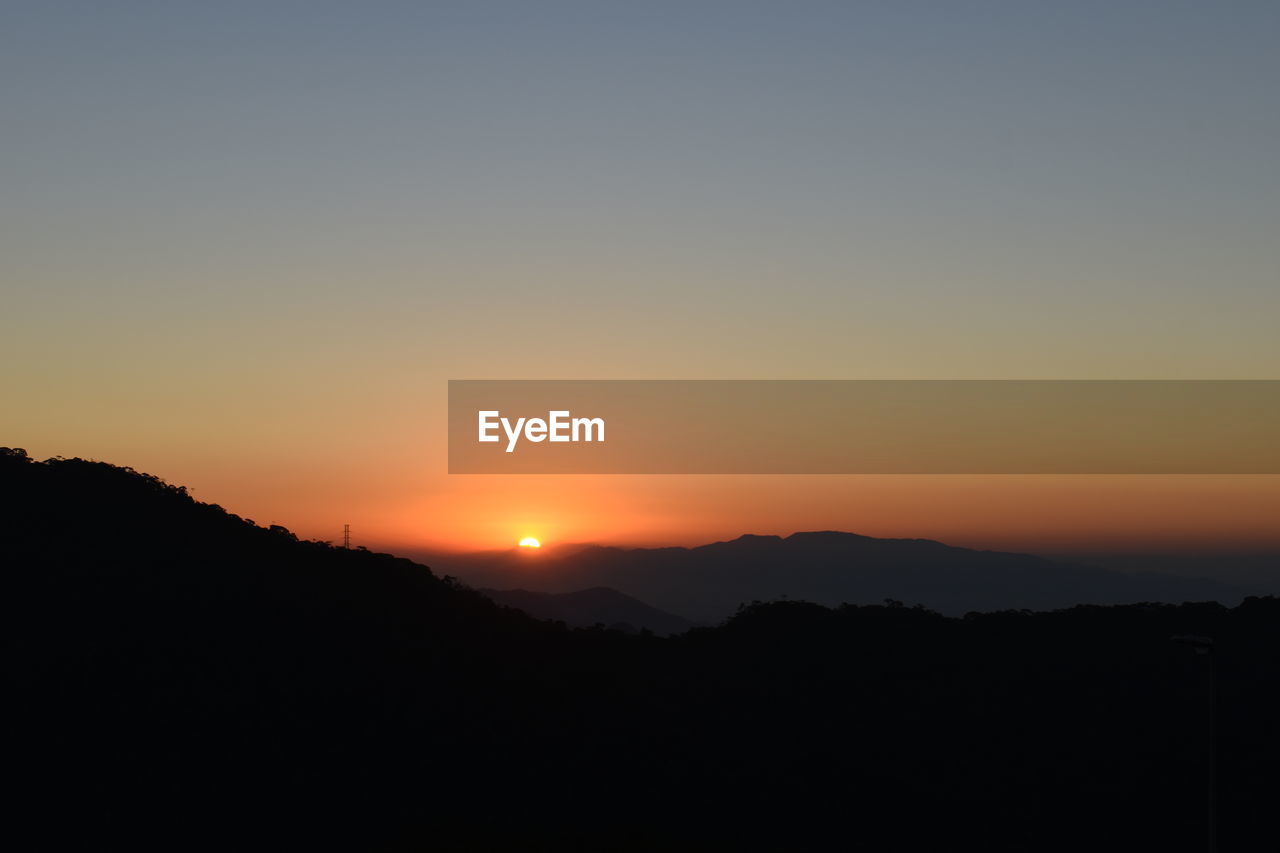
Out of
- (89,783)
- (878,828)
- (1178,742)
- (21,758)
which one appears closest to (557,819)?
(878,828)

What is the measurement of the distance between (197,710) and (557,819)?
12853mm

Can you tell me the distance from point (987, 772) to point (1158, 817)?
5.55 meters

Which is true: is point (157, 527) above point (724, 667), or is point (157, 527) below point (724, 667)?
above

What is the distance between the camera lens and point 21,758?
3594 cm

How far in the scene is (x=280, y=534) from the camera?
5353cm

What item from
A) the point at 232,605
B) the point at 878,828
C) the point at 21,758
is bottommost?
the point at 878,828

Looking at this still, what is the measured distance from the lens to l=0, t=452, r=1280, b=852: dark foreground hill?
36.9 m

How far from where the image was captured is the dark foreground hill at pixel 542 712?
121 ft

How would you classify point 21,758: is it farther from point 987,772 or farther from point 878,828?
point 987,772

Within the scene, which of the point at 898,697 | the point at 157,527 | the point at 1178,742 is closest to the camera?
the point at 1178,742

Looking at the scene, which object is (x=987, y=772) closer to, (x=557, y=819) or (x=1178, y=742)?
(x=1178, y=742)

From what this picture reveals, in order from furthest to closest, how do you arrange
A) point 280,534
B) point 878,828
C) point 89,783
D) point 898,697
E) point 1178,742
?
point 280,534 → point 898,697 → point 1178,742 → point 878,828 → point 89,783

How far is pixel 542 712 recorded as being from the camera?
142 ft

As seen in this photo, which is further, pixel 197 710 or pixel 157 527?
→ pixel 157 527
